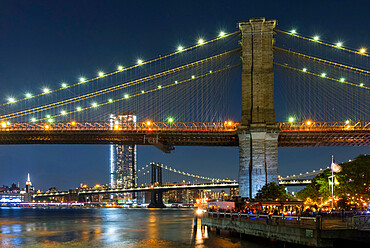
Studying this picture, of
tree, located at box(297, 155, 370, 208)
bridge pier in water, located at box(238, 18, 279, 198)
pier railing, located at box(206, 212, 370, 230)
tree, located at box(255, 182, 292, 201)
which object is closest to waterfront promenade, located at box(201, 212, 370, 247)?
pier railing, located at box(206, 212, 370, 230)

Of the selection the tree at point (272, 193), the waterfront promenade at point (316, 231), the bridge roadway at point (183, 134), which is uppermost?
the bridge roadway at point (183, 134)

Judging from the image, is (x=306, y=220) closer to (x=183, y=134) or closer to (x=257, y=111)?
(x=257, y=111)

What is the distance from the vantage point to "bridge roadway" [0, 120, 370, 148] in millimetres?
71250

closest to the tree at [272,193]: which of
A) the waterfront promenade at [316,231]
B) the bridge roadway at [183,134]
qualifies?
the bridge roadway at [183,134]

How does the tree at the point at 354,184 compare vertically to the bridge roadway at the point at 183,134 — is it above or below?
below

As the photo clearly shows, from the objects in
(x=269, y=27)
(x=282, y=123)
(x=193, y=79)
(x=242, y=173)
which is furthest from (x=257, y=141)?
(x=193, y=79)

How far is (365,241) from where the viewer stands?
87.5ft

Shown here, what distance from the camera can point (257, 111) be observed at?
64.1 metres

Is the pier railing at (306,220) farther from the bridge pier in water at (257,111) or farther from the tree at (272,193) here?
the bridge pier in water at (257,111)

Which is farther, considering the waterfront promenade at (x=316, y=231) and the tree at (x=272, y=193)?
the tree at (x=272, y=193)

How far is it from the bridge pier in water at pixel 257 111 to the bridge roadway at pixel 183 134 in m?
6.28

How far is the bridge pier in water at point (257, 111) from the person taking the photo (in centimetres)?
6347

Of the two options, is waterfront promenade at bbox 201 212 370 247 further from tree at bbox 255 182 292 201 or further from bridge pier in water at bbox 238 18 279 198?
bridge pier in water at bbox 238 18 279 198

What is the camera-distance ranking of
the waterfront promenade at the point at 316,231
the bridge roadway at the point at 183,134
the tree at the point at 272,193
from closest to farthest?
1. the waterfront promenade at the point at 316,231
2. the tree at the point at 272,193
3. the bridge roadway at the point at 183,134
